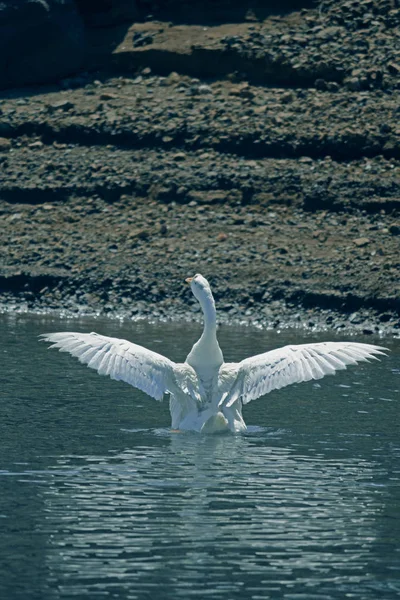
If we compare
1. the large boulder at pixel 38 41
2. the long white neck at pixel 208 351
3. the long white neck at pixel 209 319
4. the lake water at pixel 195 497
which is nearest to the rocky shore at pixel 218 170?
the large boulder at pixel 38 41

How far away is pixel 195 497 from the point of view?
13.6 meters

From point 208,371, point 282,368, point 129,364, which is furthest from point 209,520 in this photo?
point 282,368

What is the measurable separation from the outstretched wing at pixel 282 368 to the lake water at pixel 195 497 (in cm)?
57

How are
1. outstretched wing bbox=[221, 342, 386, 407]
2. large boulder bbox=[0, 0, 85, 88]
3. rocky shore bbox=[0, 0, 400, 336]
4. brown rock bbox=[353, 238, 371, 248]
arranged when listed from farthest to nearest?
large boulder bbox=[0, 0, 85, 88] → brown rock bbox=[353, 238, 371, 248] → rocky shore bbox=[0, 0, 400, 336] → outstretched wing bbox=[221, 342, 386, 407]

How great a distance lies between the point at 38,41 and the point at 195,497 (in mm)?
30655

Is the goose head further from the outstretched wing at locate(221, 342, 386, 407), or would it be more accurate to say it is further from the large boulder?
the large boulder

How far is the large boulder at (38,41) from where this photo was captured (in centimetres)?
4166

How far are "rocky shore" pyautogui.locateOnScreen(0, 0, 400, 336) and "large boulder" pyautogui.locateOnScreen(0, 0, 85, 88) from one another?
0.45 m

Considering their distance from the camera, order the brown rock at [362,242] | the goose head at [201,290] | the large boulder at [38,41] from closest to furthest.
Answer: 1. the goose head at [201,290]
2. the brown rock at [362,242]
3. the large boulder at [38,41]

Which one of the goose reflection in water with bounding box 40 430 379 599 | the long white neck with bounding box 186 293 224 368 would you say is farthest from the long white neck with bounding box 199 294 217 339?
the goose reflection in water with bounding box 40 430 379 599

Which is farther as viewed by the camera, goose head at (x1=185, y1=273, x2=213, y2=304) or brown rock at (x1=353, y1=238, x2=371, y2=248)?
brown rock at (x1=353, y1=238, x2=371, y2=248)

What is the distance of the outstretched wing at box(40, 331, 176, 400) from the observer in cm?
1720

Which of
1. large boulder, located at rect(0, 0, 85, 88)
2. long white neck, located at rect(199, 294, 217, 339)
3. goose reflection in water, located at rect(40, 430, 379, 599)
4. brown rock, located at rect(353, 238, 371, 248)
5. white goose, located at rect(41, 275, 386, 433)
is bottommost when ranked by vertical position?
goose reflection in water, located at rect(40, 430, 379, 599)

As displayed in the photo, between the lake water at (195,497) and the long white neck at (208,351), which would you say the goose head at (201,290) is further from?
the lake water at (195,497)
